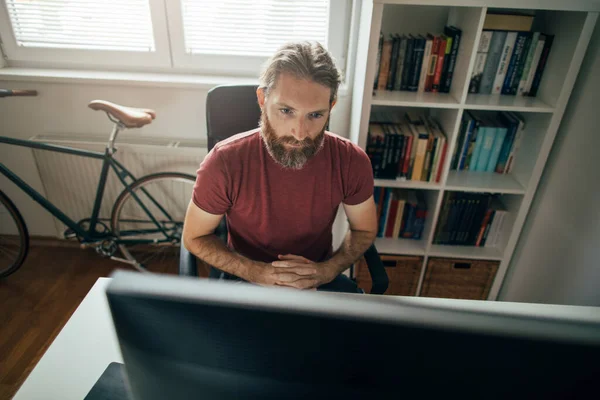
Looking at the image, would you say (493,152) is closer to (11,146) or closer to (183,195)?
(183,195)

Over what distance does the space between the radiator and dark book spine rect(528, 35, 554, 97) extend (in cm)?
150

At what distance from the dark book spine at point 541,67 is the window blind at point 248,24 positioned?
37.3 inches

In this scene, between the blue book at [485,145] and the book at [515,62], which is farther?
the blue book at [485,145]

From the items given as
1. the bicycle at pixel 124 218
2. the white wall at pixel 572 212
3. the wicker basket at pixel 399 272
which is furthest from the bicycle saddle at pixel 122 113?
the white wall at pixel 572 212

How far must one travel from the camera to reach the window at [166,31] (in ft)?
6.30

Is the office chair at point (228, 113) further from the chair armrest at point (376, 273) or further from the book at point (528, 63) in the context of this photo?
the book at point (528, 63)

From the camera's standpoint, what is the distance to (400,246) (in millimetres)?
1919

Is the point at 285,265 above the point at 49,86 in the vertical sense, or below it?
below

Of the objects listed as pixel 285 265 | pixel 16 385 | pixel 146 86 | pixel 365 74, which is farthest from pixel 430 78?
pixel 16 385

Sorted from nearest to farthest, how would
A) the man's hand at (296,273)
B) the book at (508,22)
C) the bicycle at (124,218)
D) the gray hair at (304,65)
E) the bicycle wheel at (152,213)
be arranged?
the gray hair at (304,65) < the man's hand at (296,273) < the book at (508,22) < the bicycle at (124,218) < the bicycle wheel at (152,213)

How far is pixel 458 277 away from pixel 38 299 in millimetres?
2122

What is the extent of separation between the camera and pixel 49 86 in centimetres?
199

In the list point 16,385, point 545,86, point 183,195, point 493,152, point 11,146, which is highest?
point 545,86

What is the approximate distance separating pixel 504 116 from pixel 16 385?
2.34 metres
